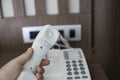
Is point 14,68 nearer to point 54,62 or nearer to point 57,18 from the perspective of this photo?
point 54,62

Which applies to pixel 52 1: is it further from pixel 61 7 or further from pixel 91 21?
pixel 91 21

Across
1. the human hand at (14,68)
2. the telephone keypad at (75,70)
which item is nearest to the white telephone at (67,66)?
the telephone keypad at (75,70)

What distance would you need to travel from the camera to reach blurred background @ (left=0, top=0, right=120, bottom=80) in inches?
34.9

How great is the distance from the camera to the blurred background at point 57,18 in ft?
2.91

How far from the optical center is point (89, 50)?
2.95 feet

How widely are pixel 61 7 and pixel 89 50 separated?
218mm

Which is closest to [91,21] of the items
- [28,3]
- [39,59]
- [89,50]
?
[89,50]

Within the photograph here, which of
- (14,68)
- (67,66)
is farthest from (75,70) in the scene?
(14,68)

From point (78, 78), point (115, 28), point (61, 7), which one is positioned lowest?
point (78, 78)

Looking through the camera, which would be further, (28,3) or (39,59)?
(28,3)

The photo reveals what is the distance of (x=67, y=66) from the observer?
705 millimetres

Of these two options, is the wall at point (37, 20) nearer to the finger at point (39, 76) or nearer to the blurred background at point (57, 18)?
the blurred background at point (57, 18)

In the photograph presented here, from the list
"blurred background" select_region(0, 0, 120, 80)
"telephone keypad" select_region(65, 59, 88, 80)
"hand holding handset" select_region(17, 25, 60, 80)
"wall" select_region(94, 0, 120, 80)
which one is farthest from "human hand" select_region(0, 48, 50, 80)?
"wall" select_region(94, 0, 120, 80)

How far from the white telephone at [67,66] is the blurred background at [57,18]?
147 millimetres
